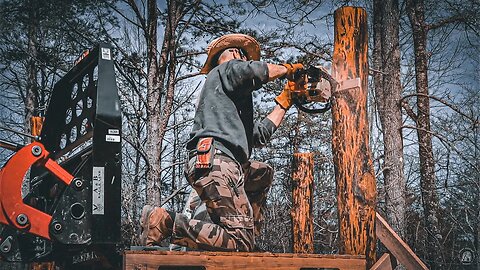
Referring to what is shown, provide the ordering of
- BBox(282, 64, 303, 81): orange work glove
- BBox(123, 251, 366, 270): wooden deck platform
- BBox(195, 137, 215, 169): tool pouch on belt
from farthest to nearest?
1. BBox(282, 64, 303, 81): orange work glove
2. BBox(195, 137, 215, 169): tool pouch on belt
3. BBox(123, 251, 366, 270): wooden deck platform

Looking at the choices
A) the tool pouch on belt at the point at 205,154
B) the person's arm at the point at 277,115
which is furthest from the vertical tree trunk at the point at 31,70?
the tool pouch on belt at the point at 205,154

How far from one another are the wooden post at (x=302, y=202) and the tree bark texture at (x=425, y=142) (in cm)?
800

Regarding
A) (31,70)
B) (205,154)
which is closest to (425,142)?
(31,70)

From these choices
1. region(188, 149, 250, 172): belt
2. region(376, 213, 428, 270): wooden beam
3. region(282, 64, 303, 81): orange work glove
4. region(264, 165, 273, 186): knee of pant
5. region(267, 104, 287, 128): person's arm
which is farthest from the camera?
region(376, 213, 428, 270): wooden beam

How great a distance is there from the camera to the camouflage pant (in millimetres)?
3715

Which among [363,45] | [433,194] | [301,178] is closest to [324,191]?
[433,194]

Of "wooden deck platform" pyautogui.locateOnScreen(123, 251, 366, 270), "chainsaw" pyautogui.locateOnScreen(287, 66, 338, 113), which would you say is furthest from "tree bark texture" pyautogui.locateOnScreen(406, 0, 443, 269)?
"wooden deck platform" pyautogui.locateOnScreen(123, 251, 366, 270)

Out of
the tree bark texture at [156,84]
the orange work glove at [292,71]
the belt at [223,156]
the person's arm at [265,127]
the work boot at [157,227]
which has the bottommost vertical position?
the work boot at [157,227]

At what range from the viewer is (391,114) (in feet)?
43.6

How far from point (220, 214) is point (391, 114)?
10072mm

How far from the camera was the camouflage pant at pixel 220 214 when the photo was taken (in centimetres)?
371

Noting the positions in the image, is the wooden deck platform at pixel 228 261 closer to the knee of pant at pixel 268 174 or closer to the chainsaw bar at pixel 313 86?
the knee of pant at pixel 268 174

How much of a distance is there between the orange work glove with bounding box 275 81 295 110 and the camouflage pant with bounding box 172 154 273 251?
72 centimetres

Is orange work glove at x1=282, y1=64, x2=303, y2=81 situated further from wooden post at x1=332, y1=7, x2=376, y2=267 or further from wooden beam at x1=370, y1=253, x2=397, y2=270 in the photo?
wooden beam at x1=370, y1=253, x2=397, y2=270
